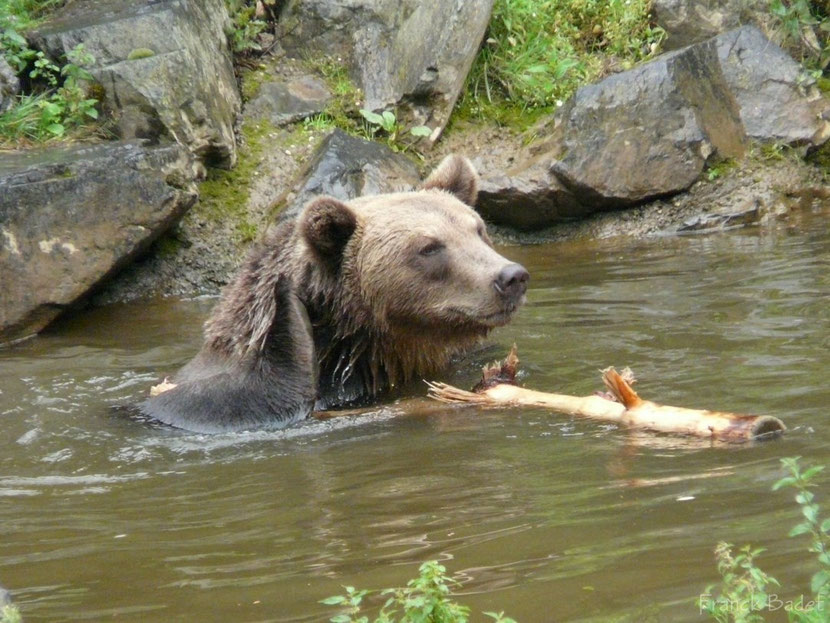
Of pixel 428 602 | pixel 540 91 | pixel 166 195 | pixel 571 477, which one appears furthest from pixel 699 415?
pixel 540 91

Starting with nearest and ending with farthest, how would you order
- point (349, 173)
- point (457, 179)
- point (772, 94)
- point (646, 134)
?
point (457, 179)
point (349, 173)
point (646, 134)
point (772, 94)

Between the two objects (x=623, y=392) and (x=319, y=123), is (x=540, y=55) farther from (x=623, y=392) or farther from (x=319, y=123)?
(x=623, y=392)

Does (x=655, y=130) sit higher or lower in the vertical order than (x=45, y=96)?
lower

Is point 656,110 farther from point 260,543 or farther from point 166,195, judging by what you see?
point 260,543

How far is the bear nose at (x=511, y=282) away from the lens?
5.69 metres

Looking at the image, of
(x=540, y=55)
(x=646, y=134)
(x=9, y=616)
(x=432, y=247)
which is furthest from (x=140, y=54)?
(x=9, y=616)

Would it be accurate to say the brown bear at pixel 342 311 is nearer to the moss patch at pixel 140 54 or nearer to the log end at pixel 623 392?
the log end at pixel 623 392

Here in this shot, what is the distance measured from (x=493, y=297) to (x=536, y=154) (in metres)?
6.28

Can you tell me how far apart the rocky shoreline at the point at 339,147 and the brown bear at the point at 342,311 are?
3.33 meters

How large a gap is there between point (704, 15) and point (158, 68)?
6215 mm

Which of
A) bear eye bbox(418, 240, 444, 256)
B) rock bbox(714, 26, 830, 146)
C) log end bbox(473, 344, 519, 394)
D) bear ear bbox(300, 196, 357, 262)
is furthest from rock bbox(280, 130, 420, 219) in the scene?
log end bbox(473, 344, 519, 394)

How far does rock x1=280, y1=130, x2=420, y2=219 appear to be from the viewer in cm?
1027

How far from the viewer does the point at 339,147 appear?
10.7 m

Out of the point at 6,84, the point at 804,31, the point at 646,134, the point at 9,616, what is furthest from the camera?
the point at 804,31
